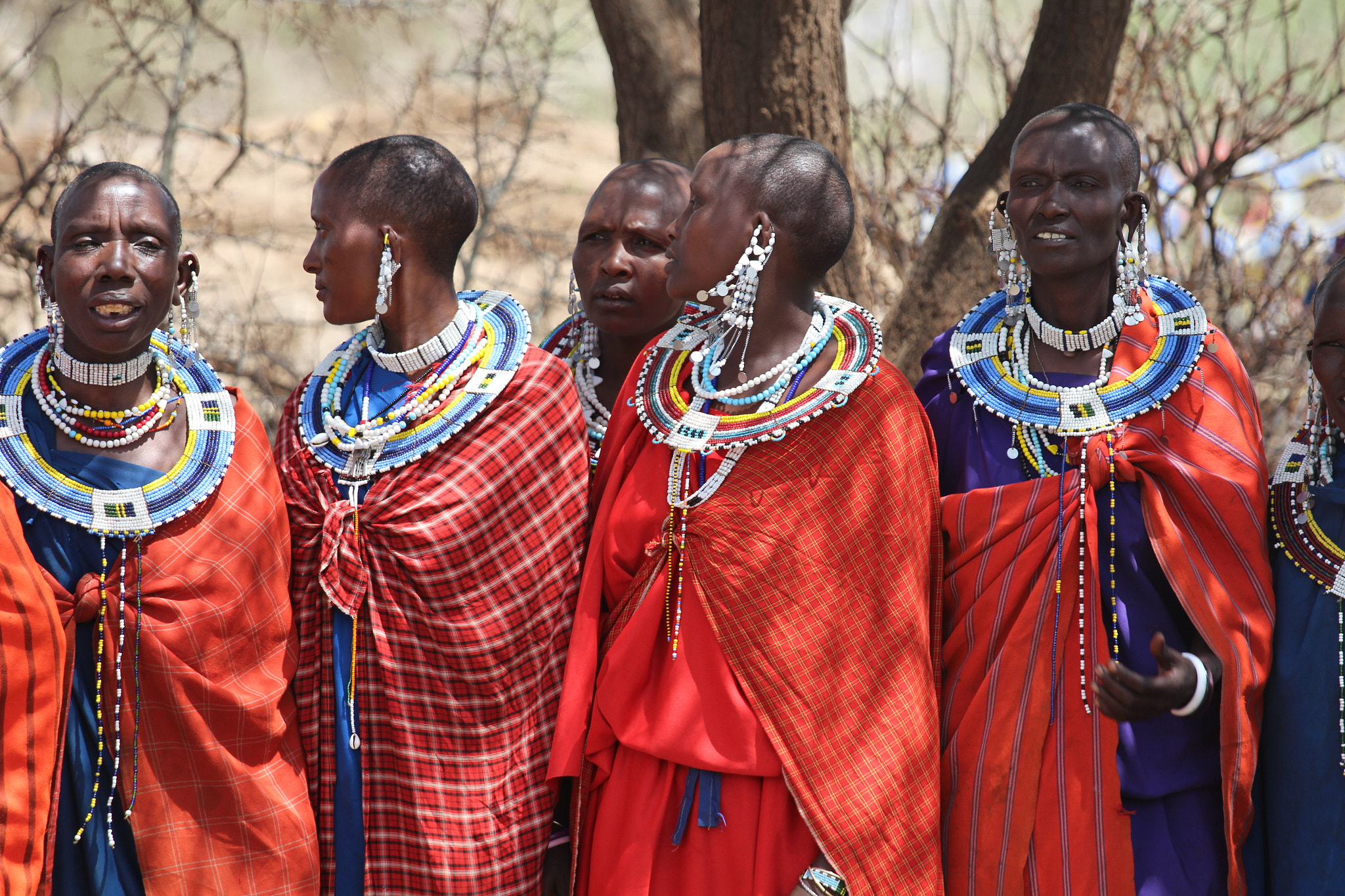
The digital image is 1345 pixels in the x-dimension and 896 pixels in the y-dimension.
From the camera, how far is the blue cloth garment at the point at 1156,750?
269 cm

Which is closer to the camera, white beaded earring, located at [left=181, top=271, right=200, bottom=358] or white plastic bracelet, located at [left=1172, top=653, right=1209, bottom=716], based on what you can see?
white plastic bracelet, located at [left=1172, top=653, right=1209, bottom=716]

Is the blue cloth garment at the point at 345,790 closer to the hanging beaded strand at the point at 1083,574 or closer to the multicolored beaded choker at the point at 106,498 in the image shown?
the multicolored beaded choker at the point at 106,498

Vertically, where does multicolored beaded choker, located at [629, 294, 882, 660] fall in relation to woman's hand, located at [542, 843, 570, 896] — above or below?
above

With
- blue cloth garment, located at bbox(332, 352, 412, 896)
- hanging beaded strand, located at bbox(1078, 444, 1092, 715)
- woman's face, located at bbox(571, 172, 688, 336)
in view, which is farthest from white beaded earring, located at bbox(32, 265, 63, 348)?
hanging beaded strand, located at bbox(1078, 444, 1092, 715)

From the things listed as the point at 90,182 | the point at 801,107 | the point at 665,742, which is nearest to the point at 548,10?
the point at 801,107

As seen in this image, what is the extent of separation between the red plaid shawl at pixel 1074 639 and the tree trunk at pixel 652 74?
262 centimetres

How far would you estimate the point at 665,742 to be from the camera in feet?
8.76

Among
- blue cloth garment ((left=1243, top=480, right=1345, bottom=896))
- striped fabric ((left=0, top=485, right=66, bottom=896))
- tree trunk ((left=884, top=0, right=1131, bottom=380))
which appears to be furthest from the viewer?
tree trunk ((left=884, top=0, right=1131, bottom=380))

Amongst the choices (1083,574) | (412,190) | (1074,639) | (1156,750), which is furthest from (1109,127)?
(412,190)

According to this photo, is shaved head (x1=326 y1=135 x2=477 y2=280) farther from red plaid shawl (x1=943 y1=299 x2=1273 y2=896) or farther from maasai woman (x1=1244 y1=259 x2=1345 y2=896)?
maasai woman (x1=1244 y1=259 x2=1345 y2=896)

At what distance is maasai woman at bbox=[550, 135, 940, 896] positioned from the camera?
8.69ft

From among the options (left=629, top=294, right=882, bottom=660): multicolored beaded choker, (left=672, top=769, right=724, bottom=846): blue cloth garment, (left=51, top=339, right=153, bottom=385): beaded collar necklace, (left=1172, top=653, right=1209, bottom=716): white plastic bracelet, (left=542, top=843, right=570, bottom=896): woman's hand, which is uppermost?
(left=51, top=339, right=153, bottom=385): beaded collar necklace

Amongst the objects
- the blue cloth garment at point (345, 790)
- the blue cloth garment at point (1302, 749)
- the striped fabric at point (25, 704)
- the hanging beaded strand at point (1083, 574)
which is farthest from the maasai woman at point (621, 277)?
the blue cloth garment at point (1302, 749)

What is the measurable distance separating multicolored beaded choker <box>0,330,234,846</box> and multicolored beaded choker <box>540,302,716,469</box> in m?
1.03
